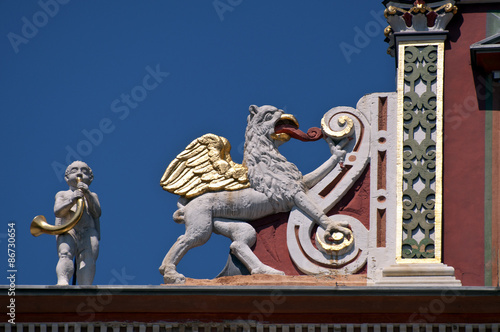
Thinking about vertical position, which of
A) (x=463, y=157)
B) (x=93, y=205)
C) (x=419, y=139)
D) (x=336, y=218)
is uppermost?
(x=419, y=139)

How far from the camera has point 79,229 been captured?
1658cm

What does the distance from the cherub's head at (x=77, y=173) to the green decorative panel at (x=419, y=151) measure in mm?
3386

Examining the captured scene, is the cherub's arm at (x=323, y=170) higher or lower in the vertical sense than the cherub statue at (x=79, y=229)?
higher

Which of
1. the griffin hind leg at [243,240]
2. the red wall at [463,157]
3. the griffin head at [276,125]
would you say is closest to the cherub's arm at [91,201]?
the griffin hind leg at [243,240]

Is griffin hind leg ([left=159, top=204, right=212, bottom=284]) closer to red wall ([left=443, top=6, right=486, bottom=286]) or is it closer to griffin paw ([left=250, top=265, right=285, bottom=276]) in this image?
griffin paw ([left=250, top=265, right=285, bottom=276])

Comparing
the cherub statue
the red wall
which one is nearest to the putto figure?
the cherub statue

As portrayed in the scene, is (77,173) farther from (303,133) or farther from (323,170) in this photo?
(323,170)

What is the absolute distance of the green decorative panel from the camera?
1638 centimetres

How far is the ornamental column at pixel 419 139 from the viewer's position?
16141mm

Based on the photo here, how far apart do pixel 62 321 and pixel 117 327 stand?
0.57 metres

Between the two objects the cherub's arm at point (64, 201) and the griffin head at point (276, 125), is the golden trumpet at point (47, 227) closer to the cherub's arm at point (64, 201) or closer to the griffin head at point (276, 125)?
the cherub's arm at point (64, 201)

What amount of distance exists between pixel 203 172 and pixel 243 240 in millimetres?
957

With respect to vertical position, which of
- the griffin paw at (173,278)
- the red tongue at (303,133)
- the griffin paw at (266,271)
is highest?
the red tongue at (303,133)

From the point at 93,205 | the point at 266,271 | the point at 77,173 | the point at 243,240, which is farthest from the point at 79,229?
the point at 266,271
